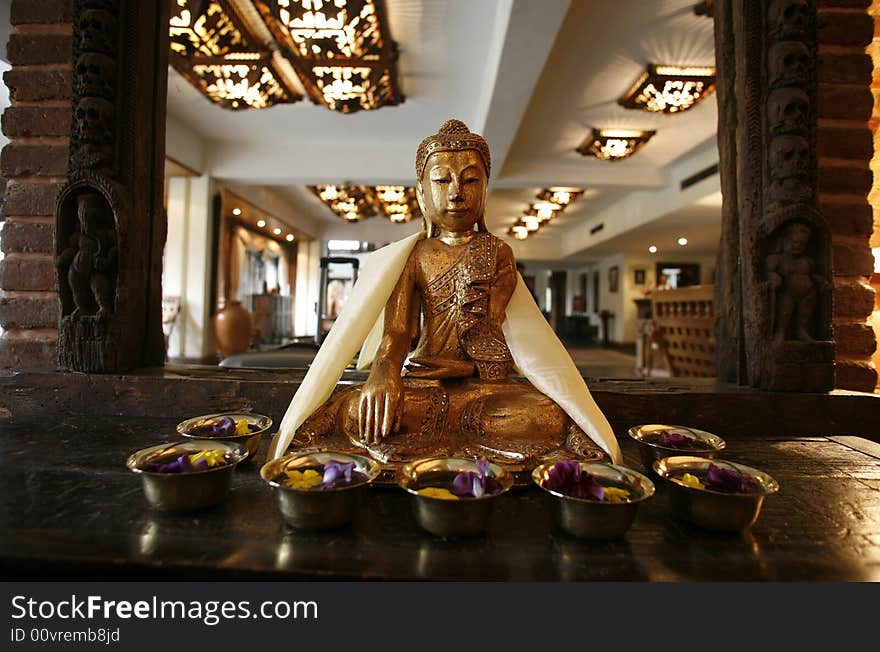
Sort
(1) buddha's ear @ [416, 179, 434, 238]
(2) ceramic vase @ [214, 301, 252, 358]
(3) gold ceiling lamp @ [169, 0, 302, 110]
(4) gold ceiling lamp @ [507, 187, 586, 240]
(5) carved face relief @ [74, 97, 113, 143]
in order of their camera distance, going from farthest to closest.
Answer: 1. (4) gold ceiling lamp @ [507, 187, 586, 240]
2. (2) ceramic vase @ [214, 301, 252, 358]
3. (3) gold ceiling lamp @ [169, 0, 302, 110]
4. (5) carved face relief @ [74, 97, 113, 143]
5. (1) buddha's ear @ [416, 179, 434, 238]

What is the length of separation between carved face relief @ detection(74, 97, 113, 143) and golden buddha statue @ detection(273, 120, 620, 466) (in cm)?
137

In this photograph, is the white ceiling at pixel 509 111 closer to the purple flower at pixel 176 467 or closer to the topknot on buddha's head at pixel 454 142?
the topknot on buddha's head at pixel 454 142

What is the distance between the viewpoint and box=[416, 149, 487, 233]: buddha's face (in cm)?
155

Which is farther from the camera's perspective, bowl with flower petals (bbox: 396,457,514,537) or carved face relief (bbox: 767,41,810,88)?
carved face relief (bbox: 767,41,810,88)

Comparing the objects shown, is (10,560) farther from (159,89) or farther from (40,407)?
(159,89)

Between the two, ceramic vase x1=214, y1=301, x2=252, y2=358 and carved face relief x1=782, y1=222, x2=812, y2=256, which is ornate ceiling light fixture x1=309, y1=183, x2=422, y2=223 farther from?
carved face relief x1=782, y1=222, x2=812, y2=256

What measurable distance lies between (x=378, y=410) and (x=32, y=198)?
2081 mm

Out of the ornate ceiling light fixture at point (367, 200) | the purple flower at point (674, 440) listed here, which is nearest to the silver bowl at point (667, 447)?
the purple flower at point (674, 440)

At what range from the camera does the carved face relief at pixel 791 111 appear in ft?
6.08

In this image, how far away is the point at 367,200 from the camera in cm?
916

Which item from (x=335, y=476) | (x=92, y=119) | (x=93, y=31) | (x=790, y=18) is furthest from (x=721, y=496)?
(x=93, y=31)

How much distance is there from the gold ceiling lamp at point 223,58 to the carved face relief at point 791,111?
378 cm

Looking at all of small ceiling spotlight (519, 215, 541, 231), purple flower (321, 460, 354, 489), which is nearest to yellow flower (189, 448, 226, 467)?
purple flower (321, 460, 354, 489)

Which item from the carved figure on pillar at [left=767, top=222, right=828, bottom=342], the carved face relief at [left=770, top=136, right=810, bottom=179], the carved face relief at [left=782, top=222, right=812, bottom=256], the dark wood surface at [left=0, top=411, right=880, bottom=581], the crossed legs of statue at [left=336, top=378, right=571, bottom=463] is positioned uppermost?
the carved face relief at [left=770, top=136, right=810, bottom=179]
